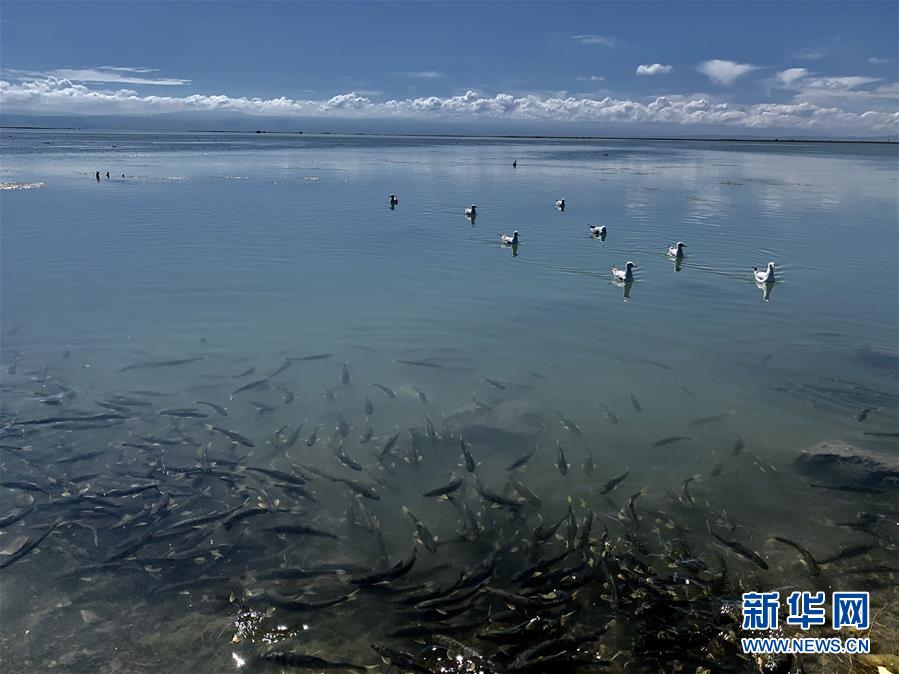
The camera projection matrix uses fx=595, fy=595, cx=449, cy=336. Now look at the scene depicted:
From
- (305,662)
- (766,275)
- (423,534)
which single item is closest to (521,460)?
(423,534)

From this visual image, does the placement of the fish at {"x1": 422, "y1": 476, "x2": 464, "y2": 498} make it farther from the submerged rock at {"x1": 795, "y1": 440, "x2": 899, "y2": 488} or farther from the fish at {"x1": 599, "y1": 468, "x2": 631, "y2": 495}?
the submerged rock at {"x1": 795, "y1": 440, "x2": 899, "y2": 488}

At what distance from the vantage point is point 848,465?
10.8 metres

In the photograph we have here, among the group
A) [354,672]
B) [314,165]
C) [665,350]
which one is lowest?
[354,672]

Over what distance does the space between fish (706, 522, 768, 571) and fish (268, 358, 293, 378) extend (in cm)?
993

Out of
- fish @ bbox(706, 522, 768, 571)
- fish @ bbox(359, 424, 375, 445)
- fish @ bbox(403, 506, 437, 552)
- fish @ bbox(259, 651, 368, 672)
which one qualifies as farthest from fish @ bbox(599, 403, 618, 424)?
fish @ bbox(259, 651, 368, 672)

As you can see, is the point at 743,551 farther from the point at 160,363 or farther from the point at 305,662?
the point at 160,363

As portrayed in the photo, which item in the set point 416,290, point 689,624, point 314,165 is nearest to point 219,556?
point 689,624

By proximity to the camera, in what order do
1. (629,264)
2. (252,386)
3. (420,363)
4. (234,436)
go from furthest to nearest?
(629,264) < (420,363) < (252,386) < (234,436)

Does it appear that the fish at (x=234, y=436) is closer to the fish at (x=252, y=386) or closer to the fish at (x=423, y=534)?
the fish at (x=252, y=386)

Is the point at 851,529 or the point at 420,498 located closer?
the point at 851,529

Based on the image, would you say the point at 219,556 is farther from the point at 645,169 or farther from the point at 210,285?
the point at 645,169

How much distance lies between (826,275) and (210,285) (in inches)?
940

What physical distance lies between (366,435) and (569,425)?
4.16 m

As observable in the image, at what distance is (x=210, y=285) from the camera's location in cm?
2138
